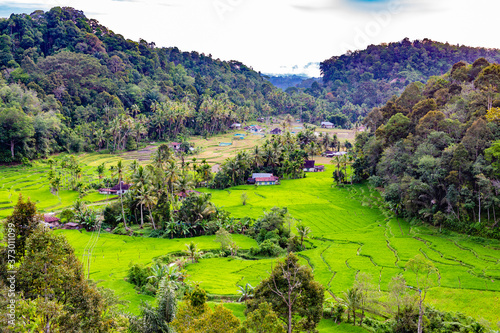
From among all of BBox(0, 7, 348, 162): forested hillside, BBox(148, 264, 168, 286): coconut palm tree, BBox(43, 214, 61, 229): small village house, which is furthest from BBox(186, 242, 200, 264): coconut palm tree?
BBox(0, 7, 348, 162): forested hillside

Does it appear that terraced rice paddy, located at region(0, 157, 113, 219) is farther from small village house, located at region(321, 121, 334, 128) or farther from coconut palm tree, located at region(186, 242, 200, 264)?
small village house, located at region(321, 121, 334, 128)

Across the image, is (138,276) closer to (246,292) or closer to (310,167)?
(246,292)

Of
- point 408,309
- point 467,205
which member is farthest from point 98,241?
point 467,205

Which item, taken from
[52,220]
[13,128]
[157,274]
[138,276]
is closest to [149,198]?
[52,220]

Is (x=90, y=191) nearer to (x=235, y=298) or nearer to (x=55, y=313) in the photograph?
(x=235, y=298)

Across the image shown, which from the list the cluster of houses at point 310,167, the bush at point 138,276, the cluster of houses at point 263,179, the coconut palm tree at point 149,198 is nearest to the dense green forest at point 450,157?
the cluster of houses at point 310,167
